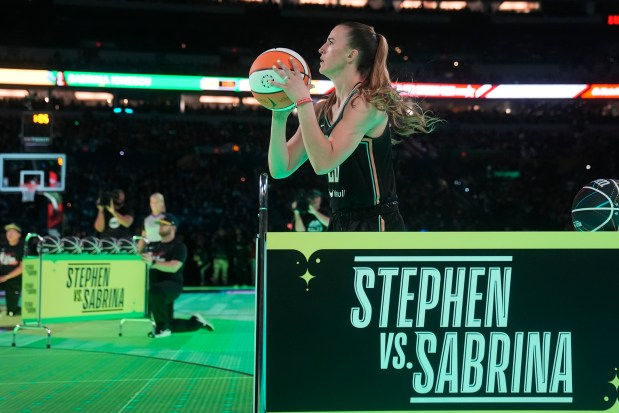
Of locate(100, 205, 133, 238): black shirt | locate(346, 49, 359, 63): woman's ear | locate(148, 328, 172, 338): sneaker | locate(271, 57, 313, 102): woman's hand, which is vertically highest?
locate(346, 49, 359, 63): woman's ear

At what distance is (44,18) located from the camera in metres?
34.3

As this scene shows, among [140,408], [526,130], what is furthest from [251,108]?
[140,408]

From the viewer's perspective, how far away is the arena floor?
17.9ft

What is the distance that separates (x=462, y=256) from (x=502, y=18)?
3705 centimetres

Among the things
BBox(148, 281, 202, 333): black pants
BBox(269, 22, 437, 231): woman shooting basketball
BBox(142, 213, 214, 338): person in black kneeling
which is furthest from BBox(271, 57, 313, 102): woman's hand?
BBox(148, 281, 202, 333): black pants

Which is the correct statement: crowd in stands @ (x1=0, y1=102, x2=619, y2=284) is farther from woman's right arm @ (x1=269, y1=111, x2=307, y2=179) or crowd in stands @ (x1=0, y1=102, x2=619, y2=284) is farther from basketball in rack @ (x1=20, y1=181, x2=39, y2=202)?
woman's right arm @ (x1=269, y1=111, x2=307, y2=179)

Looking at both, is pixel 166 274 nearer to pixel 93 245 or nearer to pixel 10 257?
pixel 93 245

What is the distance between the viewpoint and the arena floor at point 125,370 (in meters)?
5.47

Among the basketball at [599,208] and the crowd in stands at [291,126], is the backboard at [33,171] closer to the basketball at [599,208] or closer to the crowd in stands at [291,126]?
the crowd in stands at [291,126]

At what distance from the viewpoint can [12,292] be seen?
1223 centimetres

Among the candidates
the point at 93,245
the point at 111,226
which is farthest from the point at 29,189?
the point at 93,245

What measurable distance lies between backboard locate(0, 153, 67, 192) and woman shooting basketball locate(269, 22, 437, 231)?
551 inches

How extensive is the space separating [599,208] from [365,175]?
1.33 meters

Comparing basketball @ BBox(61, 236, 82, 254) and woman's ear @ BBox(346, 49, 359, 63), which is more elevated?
woman's ear @ BBox(346, 49, 359, 63)
